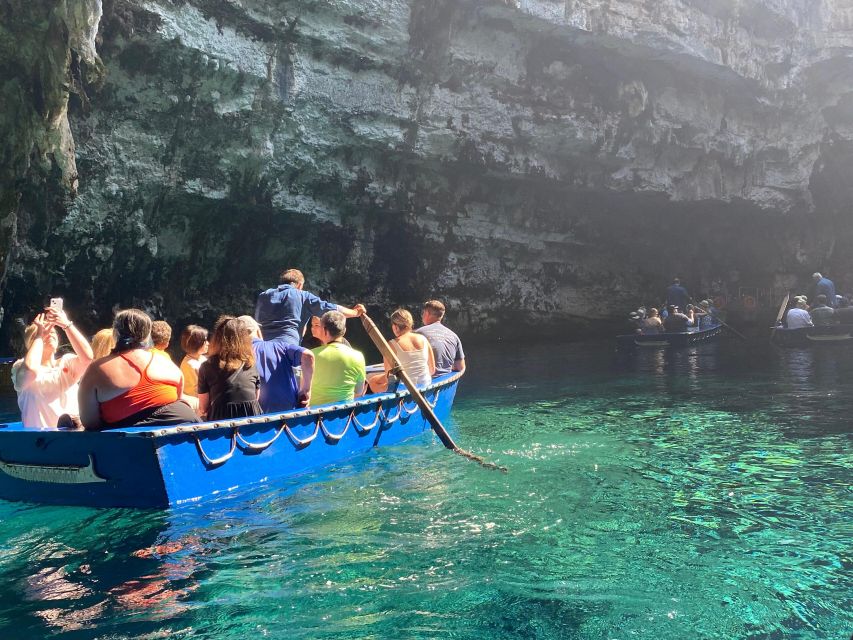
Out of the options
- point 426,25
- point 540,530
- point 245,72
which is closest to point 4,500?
point 540,530

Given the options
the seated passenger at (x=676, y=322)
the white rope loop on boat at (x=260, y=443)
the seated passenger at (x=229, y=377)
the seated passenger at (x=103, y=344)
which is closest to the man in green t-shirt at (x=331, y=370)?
the white rope loop on boat at (x=260, y=443)

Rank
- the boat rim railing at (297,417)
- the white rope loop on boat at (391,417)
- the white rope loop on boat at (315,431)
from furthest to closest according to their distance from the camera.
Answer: the white rope loop on boat at (391,417), the white rope loop on boat at (315,431), the boat rim railing at (297,417)

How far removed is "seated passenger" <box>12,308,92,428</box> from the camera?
6168mm

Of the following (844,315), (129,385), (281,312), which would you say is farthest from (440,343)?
(844,315)

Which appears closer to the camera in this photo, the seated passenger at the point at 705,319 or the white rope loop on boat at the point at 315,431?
the white rope loop on boat at the point at 315,431

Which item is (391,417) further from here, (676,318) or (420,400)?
(676,318)

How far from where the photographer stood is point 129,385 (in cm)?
549

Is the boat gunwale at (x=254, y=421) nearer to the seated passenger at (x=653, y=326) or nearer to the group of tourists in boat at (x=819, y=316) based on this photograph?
the seated passenger at (x=653, y=326)

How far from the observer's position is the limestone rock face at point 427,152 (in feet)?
55.9

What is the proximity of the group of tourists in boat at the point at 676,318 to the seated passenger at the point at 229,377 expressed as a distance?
743 inches

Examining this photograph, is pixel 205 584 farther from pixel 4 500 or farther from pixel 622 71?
pixel 622 71

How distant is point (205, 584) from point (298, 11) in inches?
693

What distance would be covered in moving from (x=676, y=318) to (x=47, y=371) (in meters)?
21.1

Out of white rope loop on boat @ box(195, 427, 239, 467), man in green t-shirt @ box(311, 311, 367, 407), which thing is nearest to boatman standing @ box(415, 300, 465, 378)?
man in green t-shirt @ box(311, 311, 367, 407)
